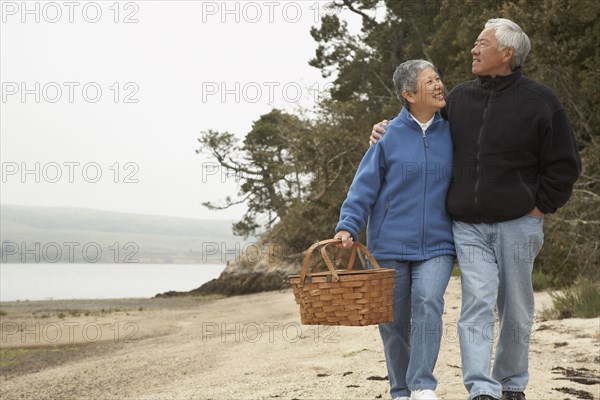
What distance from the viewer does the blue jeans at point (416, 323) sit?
420 centimetres

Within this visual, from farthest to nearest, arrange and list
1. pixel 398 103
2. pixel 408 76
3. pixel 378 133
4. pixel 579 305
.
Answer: pixel 398 103
pixel 579 305
pixel 378 133
pixel 408 76

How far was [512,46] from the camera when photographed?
428 centimetres

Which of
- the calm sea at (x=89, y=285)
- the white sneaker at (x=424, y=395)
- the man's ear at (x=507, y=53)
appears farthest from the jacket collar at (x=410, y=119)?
the calm sea at (x=89, y=285)

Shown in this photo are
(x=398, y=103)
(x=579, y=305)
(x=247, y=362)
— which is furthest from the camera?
(x=398, y=103)

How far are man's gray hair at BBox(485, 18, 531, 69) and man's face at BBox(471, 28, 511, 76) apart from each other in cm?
3

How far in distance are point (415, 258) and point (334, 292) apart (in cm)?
46

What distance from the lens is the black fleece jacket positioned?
4.15m

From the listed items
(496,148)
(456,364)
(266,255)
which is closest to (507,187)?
(496,148)

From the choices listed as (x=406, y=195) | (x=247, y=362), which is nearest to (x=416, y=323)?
(x=406, y=195)

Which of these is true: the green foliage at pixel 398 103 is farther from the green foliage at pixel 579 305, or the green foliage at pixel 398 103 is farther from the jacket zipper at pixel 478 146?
the jacket zipper at pixel 478 146

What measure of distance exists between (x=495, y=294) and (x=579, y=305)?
6352 millimetres

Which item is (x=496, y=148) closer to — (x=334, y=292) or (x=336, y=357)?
(x=334, y=292)

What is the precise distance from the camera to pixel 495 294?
13.7 ft

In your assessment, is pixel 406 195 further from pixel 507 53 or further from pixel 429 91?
pixel 507 53
